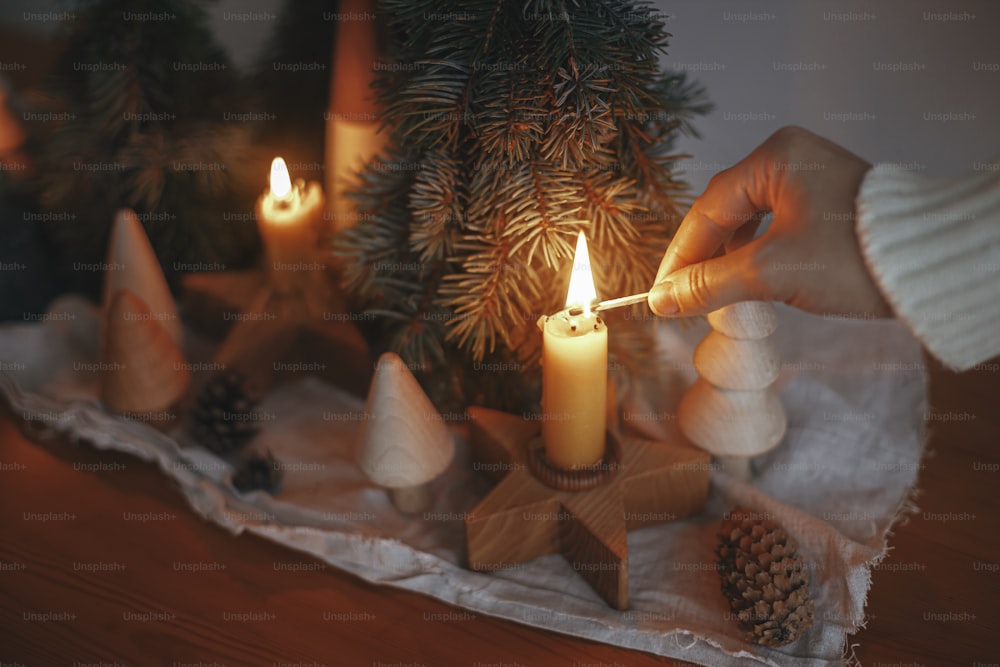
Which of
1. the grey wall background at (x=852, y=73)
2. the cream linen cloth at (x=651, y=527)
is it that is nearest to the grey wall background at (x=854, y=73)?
the grey wall background at (x=852, y=73)

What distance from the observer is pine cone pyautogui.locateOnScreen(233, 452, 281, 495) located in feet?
2.56

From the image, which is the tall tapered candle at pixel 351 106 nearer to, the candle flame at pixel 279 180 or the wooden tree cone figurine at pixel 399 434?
the candle flame at pixel 279 180

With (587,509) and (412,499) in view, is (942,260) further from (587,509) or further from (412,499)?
(412,499)

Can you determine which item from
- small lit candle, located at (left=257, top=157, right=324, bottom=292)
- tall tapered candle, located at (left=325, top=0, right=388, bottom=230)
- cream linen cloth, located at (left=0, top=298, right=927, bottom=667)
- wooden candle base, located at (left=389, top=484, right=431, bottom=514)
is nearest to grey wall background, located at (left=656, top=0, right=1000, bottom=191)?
cream linen cloth, located at (left=0, top=298, right=927, bottom=667)

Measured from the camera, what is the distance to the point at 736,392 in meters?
0.74

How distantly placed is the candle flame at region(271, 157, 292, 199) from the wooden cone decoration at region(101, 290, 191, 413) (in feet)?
0.58

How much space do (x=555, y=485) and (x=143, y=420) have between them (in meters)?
0.44

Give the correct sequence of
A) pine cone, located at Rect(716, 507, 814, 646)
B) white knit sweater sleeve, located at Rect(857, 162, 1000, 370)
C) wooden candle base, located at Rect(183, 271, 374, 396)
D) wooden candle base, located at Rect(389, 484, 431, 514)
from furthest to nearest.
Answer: wooden candle base, located at Rect(183, 271, 374, 396) < wooden candle base, located at Rect(389, 484, 431, 514) < pine cone, located at Rect(716, 507, 814, 646) < white knit sweater sleeve, located at Rect(857, 162, 1000, 370)

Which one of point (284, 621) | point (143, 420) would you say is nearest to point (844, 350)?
point (284, 621)

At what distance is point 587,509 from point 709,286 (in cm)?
22

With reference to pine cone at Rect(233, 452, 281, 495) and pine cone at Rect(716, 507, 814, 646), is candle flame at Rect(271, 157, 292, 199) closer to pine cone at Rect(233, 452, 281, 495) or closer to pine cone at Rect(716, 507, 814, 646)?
pine cone at Rect(233, 452, 281, 495)

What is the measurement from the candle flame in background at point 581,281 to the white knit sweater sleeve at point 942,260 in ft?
0.66

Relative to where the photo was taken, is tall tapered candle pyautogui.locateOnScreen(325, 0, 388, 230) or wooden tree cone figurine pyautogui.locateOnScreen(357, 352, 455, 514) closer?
wooden tree cone figurine pyautogui.locateOnScreen(357, 352, 455, 514)

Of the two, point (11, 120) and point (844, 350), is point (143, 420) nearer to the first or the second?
point (11, 120)
